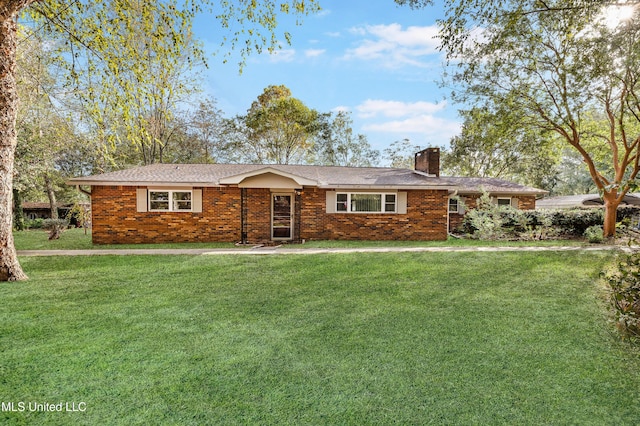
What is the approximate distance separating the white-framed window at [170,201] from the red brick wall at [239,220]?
8.1 inches

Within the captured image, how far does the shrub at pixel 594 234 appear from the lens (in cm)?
1248

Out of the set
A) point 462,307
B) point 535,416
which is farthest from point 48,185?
point 535,416

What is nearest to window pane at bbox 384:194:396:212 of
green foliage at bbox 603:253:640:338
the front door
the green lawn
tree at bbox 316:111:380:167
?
the front door

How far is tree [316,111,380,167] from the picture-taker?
31123mm

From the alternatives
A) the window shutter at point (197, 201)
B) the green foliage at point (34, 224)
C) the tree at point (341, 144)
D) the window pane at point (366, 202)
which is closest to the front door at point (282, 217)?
the window pane at point (366, 202)

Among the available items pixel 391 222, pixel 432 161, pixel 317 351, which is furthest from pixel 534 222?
pixel 317 351

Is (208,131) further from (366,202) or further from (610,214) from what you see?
(610,214)

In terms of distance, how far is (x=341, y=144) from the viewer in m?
33.5

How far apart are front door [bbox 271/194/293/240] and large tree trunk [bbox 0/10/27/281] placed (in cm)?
799

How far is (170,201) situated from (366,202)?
7772mm

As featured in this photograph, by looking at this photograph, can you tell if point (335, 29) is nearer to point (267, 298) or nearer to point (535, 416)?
point (267, 298)

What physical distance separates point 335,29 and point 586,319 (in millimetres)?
8492

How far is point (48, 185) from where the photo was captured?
21.2 meters

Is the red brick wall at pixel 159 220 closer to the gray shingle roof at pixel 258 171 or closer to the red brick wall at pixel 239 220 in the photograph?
the red brick wall at pixel 239 220
